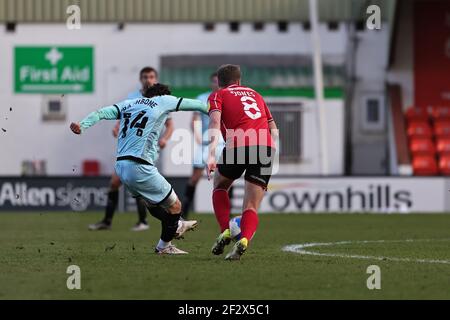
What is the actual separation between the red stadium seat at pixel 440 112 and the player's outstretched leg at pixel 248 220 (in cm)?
2066

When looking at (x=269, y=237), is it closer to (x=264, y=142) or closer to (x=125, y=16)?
(x=264, y=142)

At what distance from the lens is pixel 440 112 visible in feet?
103

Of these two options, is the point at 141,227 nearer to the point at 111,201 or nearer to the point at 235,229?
the point at 111,201

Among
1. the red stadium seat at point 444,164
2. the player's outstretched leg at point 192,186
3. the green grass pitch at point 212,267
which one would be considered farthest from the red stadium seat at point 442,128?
the green grass pitch at point 212,267

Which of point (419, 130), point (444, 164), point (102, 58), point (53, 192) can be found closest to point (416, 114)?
point (419, 130)

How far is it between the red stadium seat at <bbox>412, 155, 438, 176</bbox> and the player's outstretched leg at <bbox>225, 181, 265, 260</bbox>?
18.1m

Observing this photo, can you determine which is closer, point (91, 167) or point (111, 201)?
point (111, 201)

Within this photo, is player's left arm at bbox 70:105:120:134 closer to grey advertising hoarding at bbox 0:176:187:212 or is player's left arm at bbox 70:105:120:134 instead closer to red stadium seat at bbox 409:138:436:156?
grey advertising hoarding at bbox 0:176:187:212

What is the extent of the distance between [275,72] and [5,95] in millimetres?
7713

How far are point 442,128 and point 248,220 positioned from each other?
20.2m

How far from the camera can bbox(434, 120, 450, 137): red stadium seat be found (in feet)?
98.1

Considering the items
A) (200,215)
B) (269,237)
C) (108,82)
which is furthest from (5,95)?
(269,237)

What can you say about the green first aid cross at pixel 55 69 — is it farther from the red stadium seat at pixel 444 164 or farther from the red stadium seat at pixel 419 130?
the red stadium seat at pixel 444 164

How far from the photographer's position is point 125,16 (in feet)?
109
